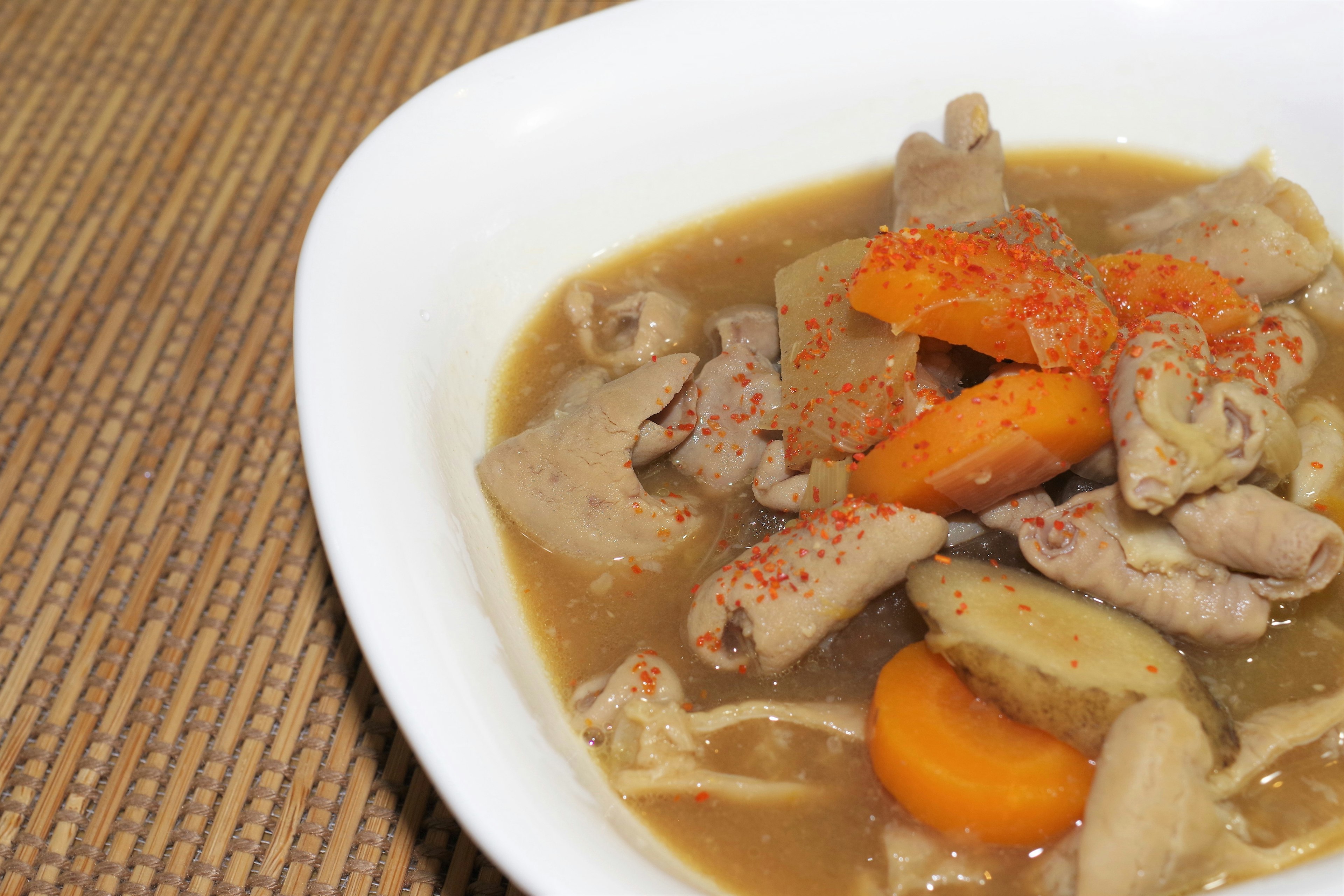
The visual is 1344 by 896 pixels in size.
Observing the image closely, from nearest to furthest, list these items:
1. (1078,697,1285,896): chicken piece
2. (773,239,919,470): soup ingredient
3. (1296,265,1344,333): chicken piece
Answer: (1078,697,1285,896): chicken piece
(773,239,919,470): soup ingredient
(1296,265,1344,333): chicken piece

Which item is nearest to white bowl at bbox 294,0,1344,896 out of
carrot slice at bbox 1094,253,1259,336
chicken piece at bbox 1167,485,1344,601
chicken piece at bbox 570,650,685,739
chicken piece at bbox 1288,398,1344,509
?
chicken piece at bbox 570,650,685,739

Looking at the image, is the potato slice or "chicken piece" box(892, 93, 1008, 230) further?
"chicken piece" box(892, 93, 1008, 230)

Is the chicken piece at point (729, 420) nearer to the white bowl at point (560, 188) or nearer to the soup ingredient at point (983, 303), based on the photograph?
the soup ingredient at point (983, 303)

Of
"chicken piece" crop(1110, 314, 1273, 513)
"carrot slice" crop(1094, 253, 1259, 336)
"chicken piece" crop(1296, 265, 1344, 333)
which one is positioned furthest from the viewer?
"chicken piece" crop(1296, 265, 1344, 333)

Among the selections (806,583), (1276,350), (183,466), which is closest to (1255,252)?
(1276,350)

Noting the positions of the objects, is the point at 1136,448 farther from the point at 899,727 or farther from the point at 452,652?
the point at 452,652

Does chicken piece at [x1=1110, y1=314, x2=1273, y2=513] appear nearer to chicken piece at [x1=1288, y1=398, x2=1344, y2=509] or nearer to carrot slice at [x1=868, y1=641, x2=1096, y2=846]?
chicken piece at [x1=1288, y1=398, x2=1344, y2=509]
